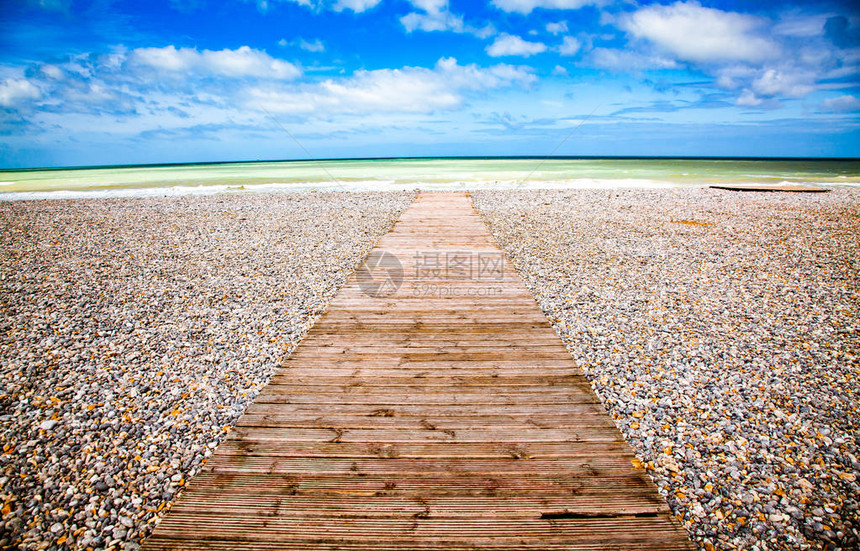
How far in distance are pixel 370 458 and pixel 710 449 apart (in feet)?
6.88

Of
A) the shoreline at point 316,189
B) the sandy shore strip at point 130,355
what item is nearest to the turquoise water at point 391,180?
the shoreline at point 316,189

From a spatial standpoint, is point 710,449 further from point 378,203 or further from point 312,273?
point 378,203

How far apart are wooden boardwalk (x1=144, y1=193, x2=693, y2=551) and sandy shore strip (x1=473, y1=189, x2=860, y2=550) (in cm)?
34

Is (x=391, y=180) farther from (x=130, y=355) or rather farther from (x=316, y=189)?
(x=130, y=355)

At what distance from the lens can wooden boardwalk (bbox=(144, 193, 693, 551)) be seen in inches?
76.3

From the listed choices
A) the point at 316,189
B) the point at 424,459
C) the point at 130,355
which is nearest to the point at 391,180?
the point at 316,189

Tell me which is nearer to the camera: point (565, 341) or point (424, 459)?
point (424, 459)

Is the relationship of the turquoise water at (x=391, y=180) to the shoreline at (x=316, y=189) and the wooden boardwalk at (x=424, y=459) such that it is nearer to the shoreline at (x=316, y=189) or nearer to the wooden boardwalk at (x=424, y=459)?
the shoreline at (x=316, y=189)

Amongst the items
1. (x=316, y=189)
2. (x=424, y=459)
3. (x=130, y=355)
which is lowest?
(x=424, y=459)

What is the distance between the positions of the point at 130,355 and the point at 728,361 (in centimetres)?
541

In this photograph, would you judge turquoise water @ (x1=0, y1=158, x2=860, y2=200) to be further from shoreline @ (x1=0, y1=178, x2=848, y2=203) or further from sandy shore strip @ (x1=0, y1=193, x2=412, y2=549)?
sandy shore strip @ (x1=0, y1=193, x2=412, y2=549)

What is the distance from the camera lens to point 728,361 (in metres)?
3.53

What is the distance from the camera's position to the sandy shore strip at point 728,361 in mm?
2148

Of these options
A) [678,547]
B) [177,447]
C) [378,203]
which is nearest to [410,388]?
[177,447]
